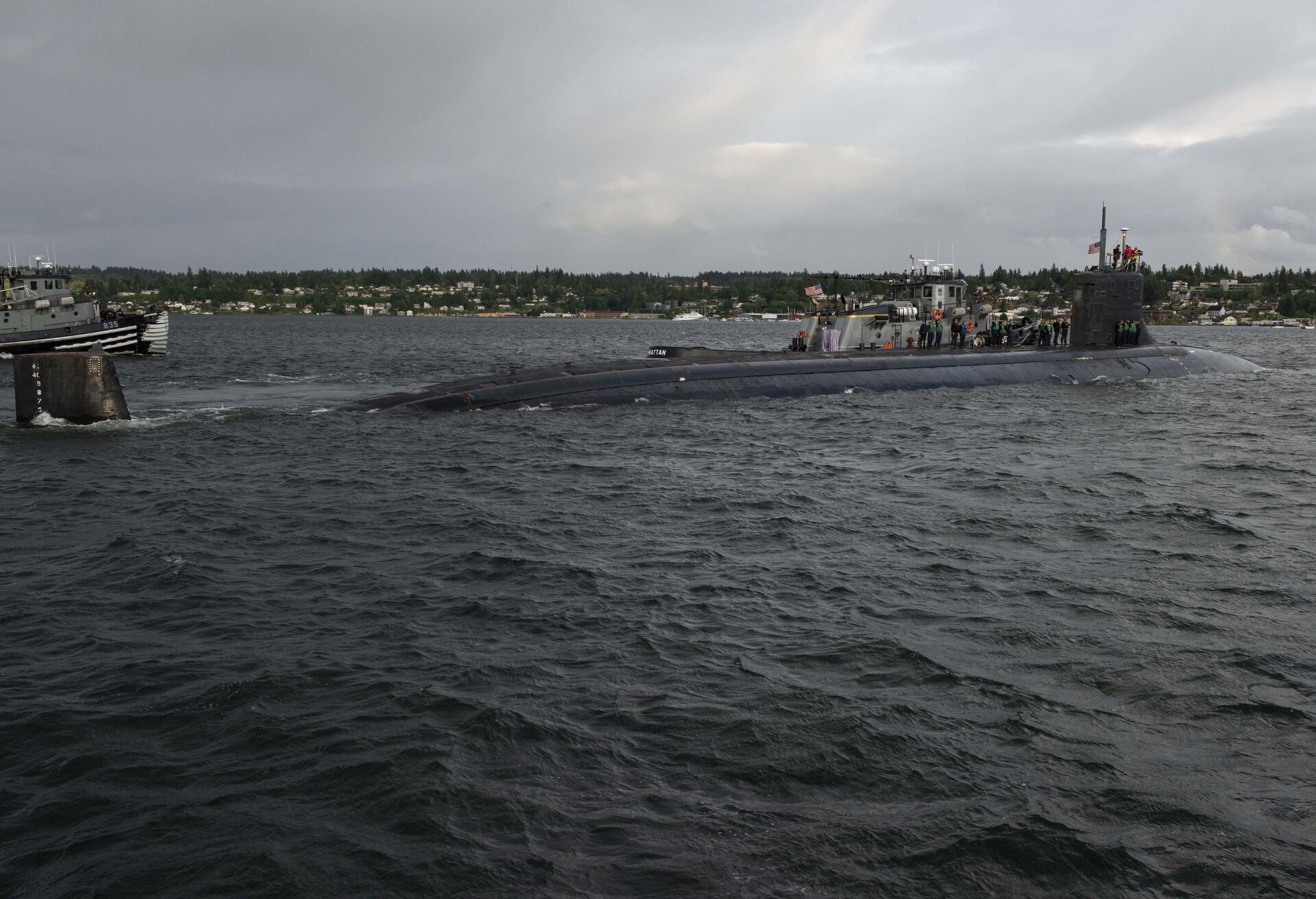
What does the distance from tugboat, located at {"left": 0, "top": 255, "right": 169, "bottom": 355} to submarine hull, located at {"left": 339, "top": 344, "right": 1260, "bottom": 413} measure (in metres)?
31.3

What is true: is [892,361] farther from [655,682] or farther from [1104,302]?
[655,682]

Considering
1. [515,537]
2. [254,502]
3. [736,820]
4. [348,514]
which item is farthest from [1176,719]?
[254,502]

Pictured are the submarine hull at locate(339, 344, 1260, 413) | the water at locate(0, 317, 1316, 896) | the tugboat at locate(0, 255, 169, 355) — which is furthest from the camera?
the tugboat at locate(0, 255, 169, 355)

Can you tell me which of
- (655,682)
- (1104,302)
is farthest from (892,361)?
(655,682)

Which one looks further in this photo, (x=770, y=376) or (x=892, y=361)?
(x=892, y=361)

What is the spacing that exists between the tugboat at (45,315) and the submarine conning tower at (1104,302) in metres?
52.4

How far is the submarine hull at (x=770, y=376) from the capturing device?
3316 centimetres

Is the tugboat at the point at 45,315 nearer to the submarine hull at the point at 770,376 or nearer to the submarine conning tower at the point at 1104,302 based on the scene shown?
the submarine hull at the point at 770,376

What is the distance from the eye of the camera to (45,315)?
56.5 meters

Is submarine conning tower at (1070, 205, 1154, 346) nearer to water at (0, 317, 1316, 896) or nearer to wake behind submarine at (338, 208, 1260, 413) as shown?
wake behind submarine at (338, 208, 1260, 413)

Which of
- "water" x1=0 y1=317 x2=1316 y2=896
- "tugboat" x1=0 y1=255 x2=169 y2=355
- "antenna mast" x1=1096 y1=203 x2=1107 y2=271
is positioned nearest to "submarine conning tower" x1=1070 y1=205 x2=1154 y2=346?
"antenna mast" x1=1096 y1=203 x2=1107 y2=271

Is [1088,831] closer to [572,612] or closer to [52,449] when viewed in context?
[572,612]

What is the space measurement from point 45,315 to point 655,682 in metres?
58.5

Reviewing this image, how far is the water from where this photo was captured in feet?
24.5
